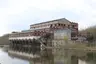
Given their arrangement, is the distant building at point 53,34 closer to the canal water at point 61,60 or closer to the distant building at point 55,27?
the distant building at point 55,27

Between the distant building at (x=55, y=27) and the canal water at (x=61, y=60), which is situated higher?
the distant building at (x=55, y=27)

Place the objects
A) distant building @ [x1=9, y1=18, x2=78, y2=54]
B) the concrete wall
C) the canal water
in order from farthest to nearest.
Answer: distant building @ [x1=9, y1=18, x2=78, y2=54]
the concrete wall
the canal water

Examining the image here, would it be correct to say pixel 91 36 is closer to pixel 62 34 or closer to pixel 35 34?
pixel 62 34

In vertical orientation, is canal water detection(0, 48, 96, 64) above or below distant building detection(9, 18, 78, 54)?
below

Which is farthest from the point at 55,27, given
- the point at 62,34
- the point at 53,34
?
the point at 62,34

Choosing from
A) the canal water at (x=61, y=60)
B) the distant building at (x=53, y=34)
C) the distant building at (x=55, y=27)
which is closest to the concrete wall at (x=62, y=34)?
the distant building at (x=53, y=34)

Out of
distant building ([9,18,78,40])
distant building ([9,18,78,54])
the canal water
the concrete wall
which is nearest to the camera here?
the canal water

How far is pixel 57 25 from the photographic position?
175 ft

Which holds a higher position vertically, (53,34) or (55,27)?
(55,27)

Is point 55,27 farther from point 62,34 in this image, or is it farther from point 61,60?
point 61,60

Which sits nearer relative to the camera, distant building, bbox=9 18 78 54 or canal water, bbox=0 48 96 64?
canal water, bbox=0 48 96 64

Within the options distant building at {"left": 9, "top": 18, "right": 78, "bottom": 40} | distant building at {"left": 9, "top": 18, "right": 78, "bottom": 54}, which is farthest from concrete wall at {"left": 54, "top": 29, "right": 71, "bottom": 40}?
distant building at {"left": 9, "top": 18, "right": 78, "bottom": 40}

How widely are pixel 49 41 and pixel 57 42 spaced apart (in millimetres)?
3286

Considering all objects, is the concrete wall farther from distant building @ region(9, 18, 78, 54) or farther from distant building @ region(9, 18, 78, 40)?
distant building @ region(9, 18, 78, 40)
